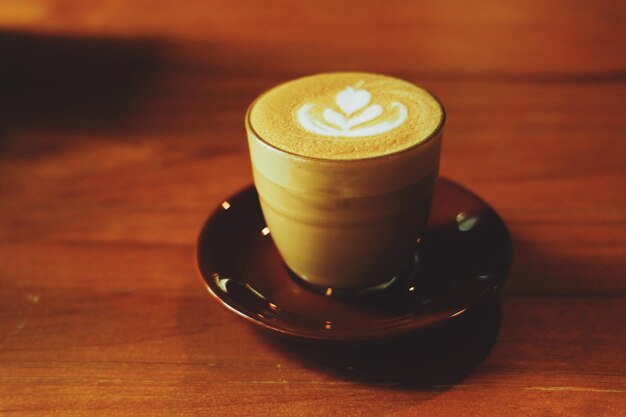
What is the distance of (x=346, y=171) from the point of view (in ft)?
1.74

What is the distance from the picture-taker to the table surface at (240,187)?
1.78 feet

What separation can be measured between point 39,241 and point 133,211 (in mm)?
116

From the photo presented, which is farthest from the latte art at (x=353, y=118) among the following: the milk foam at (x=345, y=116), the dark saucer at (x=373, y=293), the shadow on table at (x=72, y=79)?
the shadow on table at (x=72, y=79)

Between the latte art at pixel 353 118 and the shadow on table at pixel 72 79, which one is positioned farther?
the shadow on table at pixel 72 79

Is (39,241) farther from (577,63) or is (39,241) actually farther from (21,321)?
(577,63)

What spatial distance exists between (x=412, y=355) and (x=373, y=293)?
0.09 meters

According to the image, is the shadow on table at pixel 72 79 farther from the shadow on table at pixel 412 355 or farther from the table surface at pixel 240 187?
the shadow on table at pixel 412 355

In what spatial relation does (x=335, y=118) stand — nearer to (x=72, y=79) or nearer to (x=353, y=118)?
(x=353, y=118)

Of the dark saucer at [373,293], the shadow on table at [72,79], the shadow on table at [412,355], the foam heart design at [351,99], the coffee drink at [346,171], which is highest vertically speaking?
the foam heart design at [351,99]

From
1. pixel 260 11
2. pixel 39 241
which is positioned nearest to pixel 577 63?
pixel 260 11

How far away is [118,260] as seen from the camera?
2.34ft

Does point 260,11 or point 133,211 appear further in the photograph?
point 260,11

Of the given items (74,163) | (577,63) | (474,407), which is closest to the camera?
(474,407)

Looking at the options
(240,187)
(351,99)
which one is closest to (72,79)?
(240,187)
